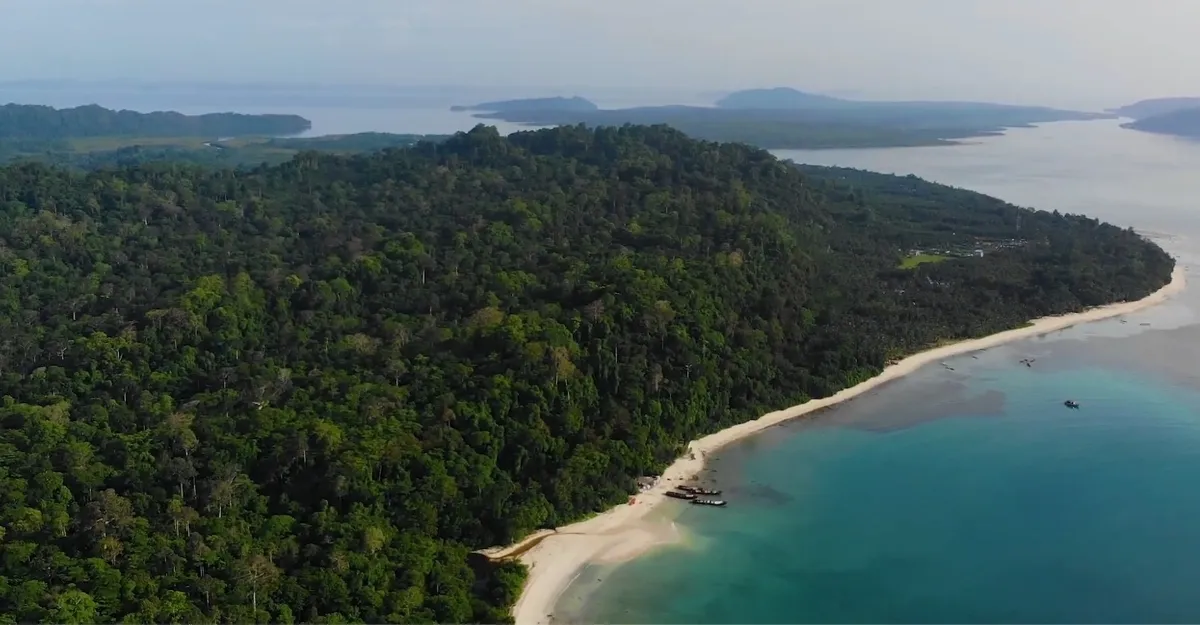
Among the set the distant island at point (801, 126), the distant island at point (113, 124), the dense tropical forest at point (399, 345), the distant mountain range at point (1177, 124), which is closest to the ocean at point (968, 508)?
the dense tropical forest at point (399, 345)

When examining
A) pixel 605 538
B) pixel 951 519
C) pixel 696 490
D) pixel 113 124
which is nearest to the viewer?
pixel 605 538

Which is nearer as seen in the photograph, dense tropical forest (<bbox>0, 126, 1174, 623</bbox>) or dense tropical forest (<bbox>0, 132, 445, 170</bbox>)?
dense tropical forest (<bbox>0, 126, 1174, 623</bbox>)

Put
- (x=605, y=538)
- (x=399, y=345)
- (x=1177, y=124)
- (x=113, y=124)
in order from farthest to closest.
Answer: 1. (x=1177, y=124)
2. (x=113, y=124)
3. (x=399, y=345)
4. (x=605, y=538)

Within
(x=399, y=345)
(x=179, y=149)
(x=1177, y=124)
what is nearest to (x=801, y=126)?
(x=1177, y=124)

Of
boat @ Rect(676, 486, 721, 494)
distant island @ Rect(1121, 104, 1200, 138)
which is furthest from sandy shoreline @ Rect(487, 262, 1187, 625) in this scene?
distant island @ Rect(1121, 104, 1200, 138)

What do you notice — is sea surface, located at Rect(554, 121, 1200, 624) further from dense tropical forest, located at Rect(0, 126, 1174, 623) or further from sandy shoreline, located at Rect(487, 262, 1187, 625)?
dense tropical forest, located at Rect(0, 126, 1174, 623)

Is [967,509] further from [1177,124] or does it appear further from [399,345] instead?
[1177,124]
